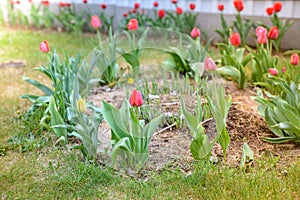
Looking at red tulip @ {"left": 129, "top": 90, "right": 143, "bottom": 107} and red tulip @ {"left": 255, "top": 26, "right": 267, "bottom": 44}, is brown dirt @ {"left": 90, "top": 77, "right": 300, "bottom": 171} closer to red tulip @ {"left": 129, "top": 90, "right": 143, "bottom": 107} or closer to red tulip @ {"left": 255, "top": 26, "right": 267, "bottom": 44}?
red tulip @ {"left": 129, "top": 90, "right": 143, "bottom": 107}

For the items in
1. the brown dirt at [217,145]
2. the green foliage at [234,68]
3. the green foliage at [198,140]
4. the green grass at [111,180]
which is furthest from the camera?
the green foliage at [234,68]

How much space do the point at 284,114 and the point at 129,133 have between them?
1066 mm

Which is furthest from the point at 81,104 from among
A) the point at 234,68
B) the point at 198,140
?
the point at 234,68

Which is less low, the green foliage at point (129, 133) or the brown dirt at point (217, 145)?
the green foliage at point (129, 133)

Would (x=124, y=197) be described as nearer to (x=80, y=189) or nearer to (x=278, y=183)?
(x=80, y=189)

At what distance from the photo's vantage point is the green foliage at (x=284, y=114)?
8.72ft

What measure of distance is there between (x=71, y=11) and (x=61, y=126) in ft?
17.9

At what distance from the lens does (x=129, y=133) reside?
7.93 ft

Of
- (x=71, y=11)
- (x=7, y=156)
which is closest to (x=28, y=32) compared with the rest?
(x=71, y=11)

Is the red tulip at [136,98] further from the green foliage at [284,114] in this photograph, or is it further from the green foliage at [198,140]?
the green foliage at [284,114]

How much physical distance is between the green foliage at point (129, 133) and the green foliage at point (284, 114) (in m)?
0.85

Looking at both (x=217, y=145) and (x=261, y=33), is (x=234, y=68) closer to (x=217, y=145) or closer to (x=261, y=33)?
(x=261, y=33)

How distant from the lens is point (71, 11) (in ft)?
25.4

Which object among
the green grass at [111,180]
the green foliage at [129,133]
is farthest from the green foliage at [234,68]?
the green foliage at [129,133]
